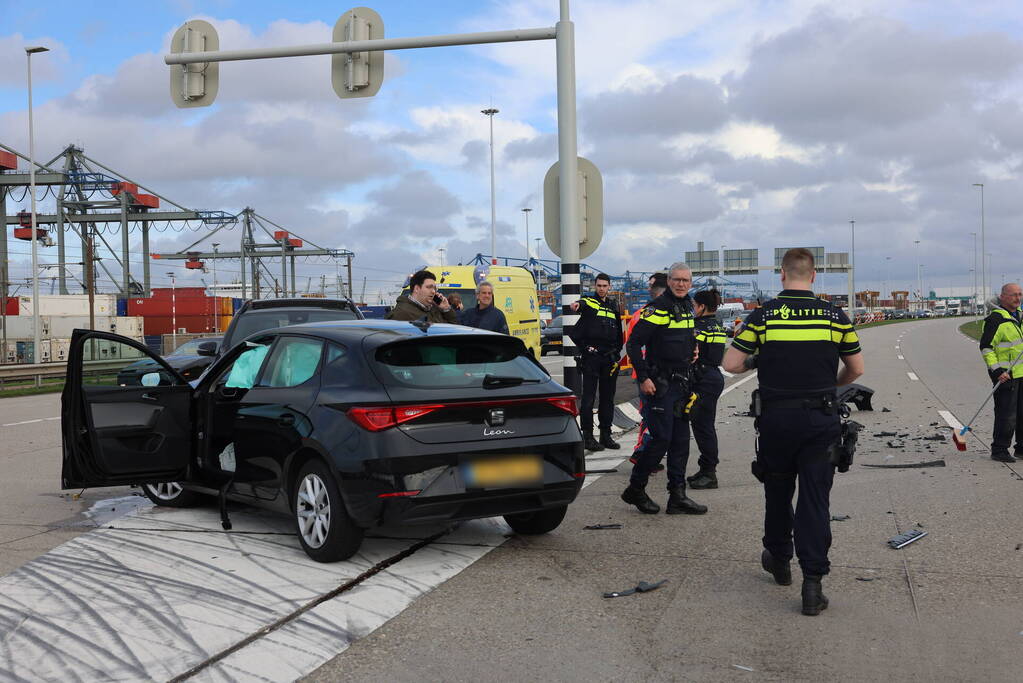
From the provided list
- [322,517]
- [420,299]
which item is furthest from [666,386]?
[420,299]

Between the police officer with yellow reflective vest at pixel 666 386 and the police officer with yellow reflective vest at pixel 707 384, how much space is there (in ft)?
2.79

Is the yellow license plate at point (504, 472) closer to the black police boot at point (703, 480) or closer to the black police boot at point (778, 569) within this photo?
the black police boot at point (778, 569)

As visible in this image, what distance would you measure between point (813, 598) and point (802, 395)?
999mm

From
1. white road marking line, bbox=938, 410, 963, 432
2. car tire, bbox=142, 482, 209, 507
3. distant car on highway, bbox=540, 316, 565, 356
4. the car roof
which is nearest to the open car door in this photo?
car tire, bbox=142, 482, 209, 507

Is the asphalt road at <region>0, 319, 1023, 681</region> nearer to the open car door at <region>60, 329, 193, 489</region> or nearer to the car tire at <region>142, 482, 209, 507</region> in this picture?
the car tire at <region>142, 482, 209, 507</region>

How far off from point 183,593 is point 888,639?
11.6 feet

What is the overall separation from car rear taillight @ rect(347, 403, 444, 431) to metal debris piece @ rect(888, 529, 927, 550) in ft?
10.0

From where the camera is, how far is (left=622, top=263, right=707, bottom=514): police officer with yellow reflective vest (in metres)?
7.06

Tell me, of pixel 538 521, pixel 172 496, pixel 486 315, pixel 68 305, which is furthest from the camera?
pixel 68 305

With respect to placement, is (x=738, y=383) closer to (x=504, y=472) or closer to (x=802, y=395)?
(x=504, y=472)

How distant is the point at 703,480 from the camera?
8297mm

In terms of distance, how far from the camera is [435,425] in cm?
556

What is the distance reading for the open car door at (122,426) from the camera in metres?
6.52

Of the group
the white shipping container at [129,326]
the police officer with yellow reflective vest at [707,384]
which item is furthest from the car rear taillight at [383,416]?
the white shipping container at [129,326]
